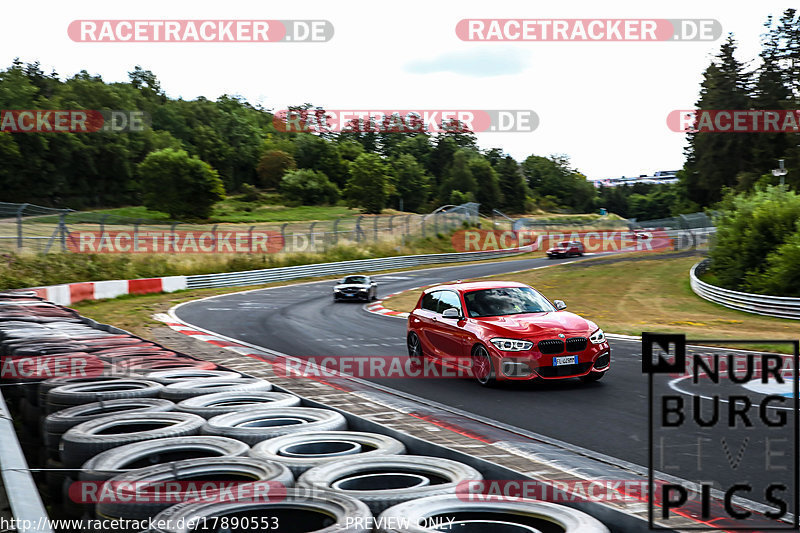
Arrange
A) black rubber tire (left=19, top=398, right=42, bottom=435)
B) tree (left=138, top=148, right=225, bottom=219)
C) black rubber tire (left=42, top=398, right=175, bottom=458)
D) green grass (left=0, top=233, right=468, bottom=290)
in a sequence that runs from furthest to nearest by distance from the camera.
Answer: tree (left=138, top=148, right=225, bottom=219) → green grass (left=0, top=233, right=468, bottom=290) → black rubber tire (left=19, top=398, right=42, bottom=435) → black rubber tire (left=42, top=398, right=175, bottom=458)

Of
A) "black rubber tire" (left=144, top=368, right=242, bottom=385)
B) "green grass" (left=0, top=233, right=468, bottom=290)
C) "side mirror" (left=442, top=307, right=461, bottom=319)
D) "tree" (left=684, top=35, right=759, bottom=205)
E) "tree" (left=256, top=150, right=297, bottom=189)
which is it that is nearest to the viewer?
"black rubber tire" (left=144, top=368, right=242, bottom=385)

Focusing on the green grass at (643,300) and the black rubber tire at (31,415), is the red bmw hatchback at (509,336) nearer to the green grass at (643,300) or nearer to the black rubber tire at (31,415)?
the green grass at (643,300)

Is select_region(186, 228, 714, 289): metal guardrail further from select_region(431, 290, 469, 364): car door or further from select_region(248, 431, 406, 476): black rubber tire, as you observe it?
select_region(248, 431, 406, 476): black rubber tire

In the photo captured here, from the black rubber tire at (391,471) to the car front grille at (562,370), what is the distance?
17.0 ft

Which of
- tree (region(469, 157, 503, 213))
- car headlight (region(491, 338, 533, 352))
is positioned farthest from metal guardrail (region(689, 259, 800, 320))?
tree (region(469, 157, 503, 213))

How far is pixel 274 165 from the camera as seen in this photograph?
4513 inches

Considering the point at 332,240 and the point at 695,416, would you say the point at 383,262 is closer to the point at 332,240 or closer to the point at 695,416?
the point at 332,240

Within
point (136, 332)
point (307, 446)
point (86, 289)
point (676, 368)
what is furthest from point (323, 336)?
point (86, 289)

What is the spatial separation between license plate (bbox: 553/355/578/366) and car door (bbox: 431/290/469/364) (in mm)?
1360

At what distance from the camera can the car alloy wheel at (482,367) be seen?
1005 cm

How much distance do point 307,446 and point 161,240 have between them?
121 ft

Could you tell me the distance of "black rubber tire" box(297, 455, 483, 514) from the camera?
393cm

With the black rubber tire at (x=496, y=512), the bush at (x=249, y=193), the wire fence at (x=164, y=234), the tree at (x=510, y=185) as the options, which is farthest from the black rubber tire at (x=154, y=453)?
the tree at (x=510, y=185)

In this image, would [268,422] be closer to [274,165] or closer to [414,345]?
[414,345]
